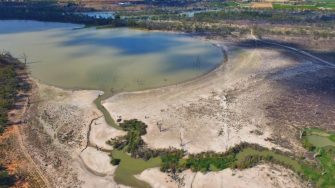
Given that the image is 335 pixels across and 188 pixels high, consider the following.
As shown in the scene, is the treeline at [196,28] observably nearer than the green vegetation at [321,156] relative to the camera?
No

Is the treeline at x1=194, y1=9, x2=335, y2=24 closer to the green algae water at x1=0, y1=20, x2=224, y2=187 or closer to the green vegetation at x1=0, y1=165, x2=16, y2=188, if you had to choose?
the green algae water at x1=0, y1=20, x2=224, y2=187

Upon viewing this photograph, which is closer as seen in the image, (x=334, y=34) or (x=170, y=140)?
(x=170, y=140)

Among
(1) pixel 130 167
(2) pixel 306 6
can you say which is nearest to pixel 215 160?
(1) pixel 130 167

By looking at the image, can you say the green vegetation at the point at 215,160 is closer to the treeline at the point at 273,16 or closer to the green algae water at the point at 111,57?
the green algae water at the point at 111,57

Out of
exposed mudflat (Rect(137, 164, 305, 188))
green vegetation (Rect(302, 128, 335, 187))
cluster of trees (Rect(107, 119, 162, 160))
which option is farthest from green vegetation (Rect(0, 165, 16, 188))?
green vegetation (Rect(302, 128, 335, 187))

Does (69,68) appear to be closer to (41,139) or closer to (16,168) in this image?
(41,139)

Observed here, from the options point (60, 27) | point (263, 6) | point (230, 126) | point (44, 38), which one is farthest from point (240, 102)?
point (263, 6)

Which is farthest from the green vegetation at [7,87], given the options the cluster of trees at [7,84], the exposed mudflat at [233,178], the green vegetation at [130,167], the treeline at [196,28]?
the treeline at [196,28]

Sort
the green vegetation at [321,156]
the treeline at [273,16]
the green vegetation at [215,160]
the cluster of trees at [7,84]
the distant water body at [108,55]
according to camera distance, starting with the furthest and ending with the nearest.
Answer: the treeline at [273,16] → the distant water body at [108,55] → the cluster of trees at [7,84] → the green vegetation at [215,160] → the green vegetation at [321,156]
